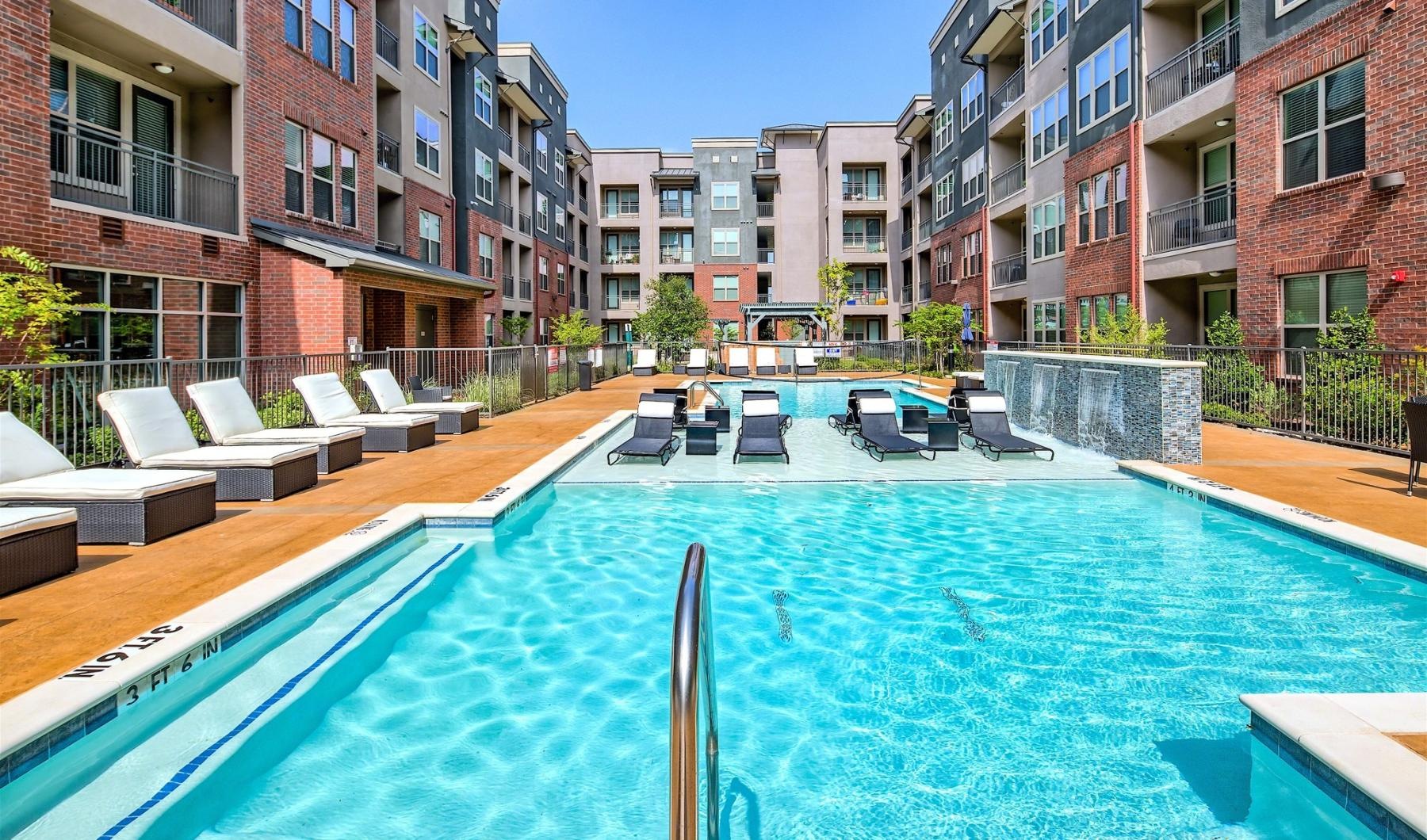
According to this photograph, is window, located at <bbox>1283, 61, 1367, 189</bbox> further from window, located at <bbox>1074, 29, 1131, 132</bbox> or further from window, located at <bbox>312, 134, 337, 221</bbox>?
window, located at <bbox>312, 134, 337, 221</bbox>

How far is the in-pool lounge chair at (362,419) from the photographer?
1215 centimetres

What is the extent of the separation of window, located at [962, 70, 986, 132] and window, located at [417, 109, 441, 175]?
20744 mm

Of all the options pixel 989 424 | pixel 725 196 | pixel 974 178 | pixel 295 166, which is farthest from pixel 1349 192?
pixel 725 196

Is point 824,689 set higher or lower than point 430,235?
lower

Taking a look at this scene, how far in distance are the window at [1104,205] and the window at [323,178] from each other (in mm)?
19541

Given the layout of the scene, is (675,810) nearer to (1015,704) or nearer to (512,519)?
(1015,704)

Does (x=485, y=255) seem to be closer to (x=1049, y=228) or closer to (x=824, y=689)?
(x=1049, y=228)

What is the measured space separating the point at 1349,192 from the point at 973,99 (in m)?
21.5

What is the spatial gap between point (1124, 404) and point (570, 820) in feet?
35.8

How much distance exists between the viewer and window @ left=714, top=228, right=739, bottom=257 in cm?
5144

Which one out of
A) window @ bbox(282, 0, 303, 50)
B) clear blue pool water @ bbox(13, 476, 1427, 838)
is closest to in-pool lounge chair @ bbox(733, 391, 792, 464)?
clear blue pool water @ bbox(13, 476, 1427, 838)

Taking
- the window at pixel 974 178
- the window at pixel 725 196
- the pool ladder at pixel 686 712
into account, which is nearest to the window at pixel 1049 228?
the window at pixel 974 178

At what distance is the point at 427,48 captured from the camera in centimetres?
2600

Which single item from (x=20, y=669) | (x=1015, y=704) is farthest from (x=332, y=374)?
(x=1015, y=704)
